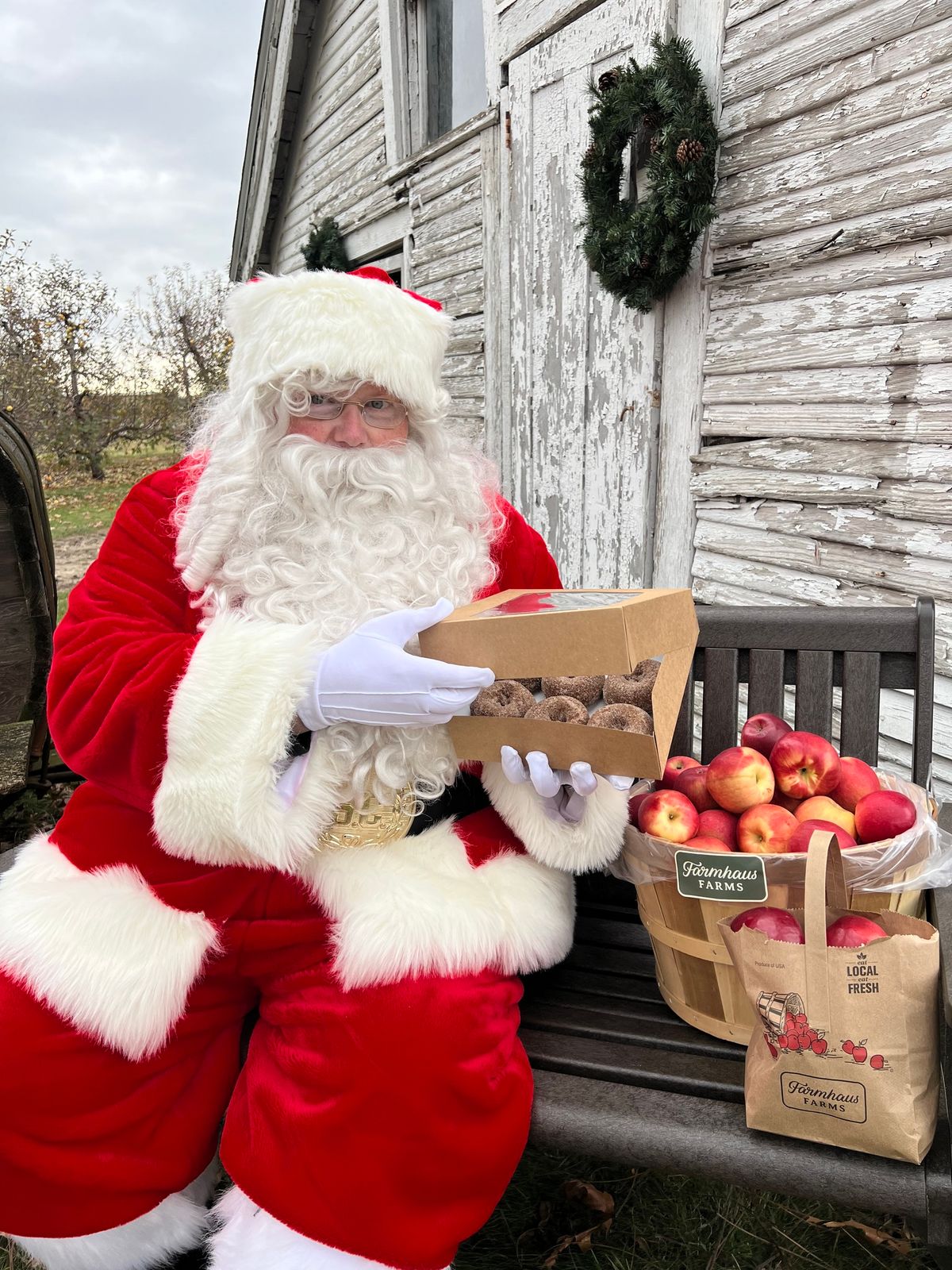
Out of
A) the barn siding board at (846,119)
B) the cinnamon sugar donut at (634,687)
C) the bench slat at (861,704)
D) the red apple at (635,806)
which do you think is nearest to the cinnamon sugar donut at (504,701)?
the cinnamon sugar donut at (634,687)

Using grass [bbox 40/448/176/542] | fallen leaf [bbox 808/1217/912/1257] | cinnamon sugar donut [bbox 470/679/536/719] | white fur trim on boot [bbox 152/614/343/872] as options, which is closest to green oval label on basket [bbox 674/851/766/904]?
cinnamon sugar donut [bbox 470/679/536/719]

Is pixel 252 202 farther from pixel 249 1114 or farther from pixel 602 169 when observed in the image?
pixel 249 1114

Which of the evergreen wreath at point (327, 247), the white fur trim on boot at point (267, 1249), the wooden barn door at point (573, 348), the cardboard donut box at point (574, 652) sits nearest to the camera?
the cardboard donut box at point (574, 652)

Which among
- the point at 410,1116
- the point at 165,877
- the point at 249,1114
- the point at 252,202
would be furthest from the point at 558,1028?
the point at 252,202

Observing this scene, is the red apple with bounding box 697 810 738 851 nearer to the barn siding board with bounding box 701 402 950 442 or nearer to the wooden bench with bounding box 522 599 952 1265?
the wooden bench with bounding box 522 599 952 1265

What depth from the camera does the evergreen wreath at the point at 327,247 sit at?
6625 mm

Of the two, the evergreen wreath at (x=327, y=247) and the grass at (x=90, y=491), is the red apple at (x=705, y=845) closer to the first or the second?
the evergreen wreath at (x=327, y=247)

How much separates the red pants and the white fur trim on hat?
0.12 feet

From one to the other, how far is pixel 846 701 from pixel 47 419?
12319 mm

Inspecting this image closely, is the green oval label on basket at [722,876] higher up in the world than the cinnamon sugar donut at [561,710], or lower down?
lower down

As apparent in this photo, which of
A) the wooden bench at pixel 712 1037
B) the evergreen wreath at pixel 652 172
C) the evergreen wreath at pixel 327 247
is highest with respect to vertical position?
the evergreen wreath at pixel 327 247

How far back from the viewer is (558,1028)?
1561 mm

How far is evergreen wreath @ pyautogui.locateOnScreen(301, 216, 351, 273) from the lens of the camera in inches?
261

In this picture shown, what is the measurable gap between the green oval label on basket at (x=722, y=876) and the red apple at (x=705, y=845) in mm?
31
